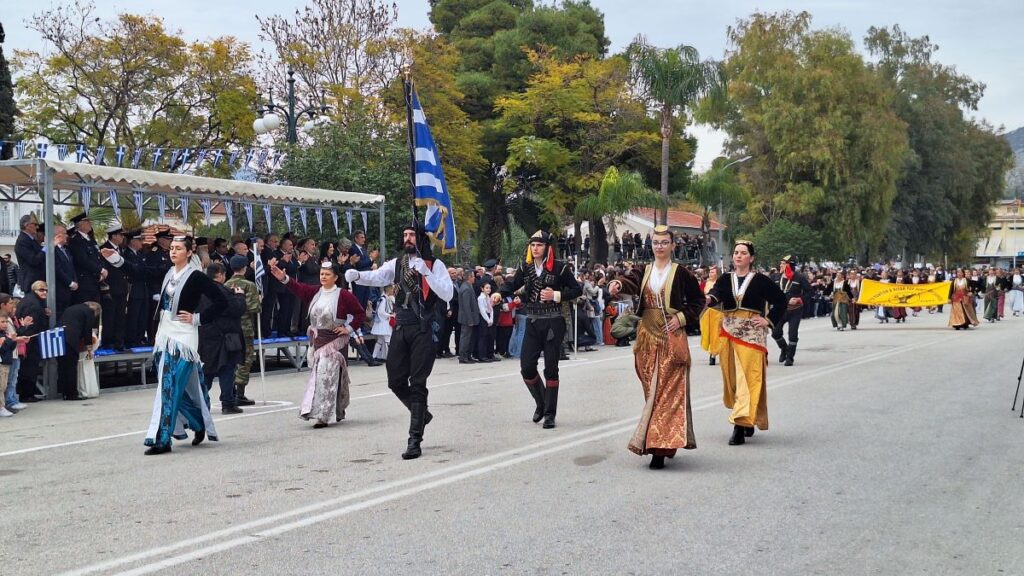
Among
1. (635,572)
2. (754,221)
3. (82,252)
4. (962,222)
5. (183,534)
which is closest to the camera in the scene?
(635,572)

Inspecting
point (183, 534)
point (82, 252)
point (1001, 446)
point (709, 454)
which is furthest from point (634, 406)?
point (82, 252)

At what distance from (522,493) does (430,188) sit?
14.5 ft

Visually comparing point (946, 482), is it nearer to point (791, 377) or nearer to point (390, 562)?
point (390, 562)

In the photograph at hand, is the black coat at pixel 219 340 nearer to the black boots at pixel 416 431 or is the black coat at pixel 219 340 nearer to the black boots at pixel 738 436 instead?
the black boots at pixel 416 431

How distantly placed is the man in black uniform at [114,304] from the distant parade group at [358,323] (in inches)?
0.8

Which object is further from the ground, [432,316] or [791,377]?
[432,316]

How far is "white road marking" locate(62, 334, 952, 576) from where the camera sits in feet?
19.4

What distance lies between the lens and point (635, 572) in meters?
5.59

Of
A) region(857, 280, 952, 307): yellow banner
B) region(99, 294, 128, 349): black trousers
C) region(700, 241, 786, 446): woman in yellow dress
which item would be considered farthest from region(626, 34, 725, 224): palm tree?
region(700, 241, 786, 446): woman in yellow dress

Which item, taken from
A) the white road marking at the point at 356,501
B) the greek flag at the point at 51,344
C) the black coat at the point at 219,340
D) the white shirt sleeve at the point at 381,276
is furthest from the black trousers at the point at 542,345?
the greek flag at the point at 51,344

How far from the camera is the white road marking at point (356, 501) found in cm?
591

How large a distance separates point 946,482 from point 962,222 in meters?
70.3

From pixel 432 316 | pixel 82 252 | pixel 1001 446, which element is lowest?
pixel 1001 446

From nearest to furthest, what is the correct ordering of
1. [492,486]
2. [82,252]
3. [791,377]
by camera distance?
[492,486], [82,252], [791,377]
